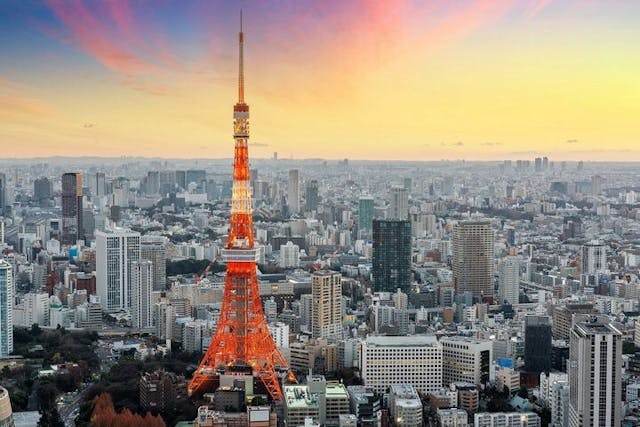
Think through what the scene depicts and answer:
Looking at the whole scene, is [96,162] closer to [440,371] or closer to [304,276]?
[304,276]

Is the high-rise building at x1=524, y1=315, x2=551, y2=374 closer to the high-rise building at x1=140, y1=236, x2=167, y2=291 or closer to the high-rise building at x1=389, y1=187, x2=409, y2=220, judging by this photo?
the high-rise building at x1=140, y1=236, x2=167, y2=291

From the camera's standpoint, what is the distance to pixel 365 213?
23047mm

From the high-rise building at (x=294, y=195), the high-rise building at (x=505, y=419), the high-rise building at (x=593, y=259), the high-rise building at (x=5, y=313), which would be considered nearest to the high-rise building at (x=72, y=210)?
the high-rise building at (x=294, y=195)

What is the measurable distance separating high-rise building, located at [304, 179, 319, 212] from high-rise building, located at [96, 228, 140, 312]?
9455 mm

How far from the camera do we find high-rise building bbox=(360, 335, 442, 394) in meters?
9.89

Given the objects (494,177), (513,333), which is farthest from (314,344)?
(494,177)

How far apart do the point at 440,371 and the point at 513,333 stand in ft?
8.20

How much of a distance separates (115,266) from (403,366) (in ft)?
24.3

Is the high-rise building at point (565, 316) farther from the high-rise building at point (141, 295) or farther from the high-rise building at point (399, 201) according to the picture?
the high-rise building at point (399, 201)

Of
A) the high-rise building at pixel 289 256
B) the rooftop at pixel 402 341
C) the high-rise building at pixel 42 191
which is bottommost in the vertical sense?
the rooftop at pixel 402 341

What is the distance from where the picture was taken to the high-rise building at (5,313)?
11883 mm

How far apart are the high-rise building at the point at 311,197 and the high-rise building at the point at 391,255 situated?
8.90 metres

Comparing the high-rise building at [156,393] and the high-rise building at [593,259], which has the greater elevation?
the high-rise building at [593,259]

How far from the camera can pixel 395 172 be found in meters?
22.9
